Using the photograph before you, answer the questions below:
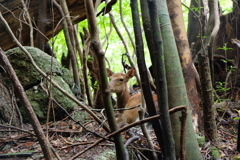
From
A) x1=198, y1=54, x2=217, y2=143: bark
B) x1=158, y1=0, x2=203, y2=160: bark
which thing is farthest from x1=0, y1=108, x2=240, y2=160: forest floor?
x1=158, y1=0, x2=203, y2=160: bark

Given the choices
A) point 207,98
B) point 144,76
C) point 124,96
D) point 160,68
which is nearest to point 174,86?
point 144,76

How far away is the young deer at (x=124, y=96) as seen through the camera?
6.54 meters

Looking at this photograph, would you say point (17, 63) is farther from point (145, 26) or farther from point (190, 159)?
point (190, 159)

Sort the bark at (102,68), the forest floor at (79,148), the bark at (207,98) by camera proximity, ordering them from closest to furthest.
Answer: the bark at (102,68)
the forest floor at (79,148)
the bark at (207,98)

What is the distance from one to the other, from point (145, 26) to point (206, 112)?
1.83 m

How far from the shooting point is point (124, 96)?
7297 millimetres

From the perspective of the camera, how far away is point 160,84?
215 centimetres

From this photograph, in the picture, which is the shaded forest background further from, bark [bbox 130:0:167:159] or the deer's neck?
the deer's neck

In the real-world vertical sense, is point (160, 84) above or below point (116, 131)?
above

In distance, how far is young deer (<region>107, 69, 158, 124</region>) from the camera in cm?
654

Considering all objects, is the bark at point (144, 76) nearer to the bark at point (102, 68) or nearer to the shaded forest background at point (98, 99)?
the shaded forest background at point (98, 99)

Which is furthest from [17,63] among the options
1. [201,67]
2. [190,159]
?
[190,159]

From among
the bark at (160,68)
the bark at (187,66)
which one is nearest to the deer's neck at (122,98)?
the bark at (187,66)

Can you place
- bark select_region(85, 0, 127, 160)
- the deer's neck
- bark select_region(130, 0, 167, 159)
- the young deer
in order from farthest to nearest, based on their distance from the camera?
the deer's neck → the young deer → bark select_region(130, 0, 167, 159) → bark select_region(85, 0, 127, 160)
